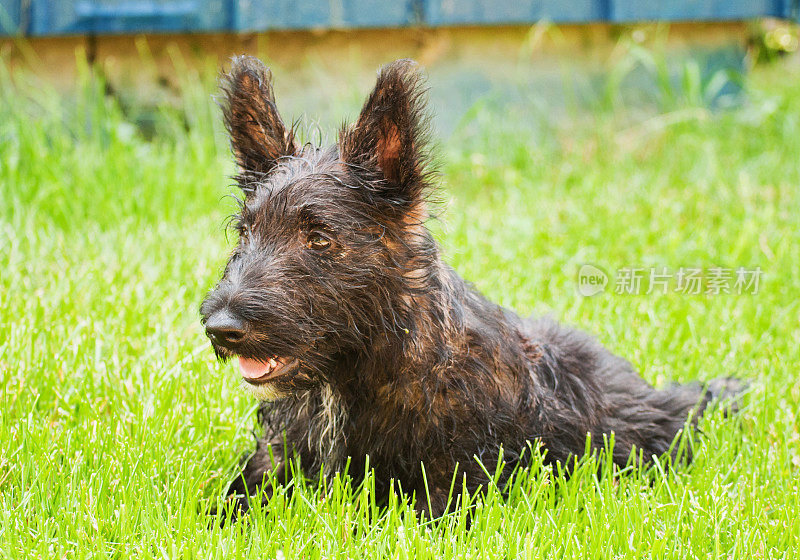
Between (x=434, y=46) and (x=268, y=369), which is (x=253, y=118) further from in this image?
(x=434, y=46)

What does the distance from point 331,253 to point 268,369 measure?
15.6 inches

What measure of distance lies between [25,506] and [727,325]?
3.54 meters

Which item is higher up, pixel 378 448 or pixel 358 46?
pixel 358 46

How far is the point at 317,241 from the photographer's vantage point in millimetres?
2701

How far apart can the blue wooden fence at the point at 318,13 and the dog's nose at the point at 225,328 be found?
510 cm

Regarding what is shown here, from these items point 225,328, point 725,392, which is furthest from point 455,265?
point 225,328

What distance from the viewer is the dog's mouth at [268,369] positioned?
8.56ft

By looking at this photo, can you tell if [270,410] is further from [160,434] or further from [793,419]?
[793,419]

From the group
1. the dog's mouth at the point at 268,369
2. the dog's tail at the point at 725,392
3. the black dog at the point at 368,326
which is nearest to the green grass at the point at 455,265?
the dog's tail at the point at 725,392

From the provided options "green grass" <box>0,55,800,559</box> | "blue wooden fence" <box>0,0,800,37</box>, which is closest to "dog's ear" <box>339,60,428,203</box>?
"green grass" <box>0,55,800,559</box>

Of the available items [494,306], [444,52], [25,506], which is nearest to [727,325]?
[494,306]

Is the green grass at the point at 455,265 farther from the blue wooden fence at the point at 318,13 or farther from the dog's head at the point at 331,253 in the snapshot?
the blue wooden fence at the point at 318,13

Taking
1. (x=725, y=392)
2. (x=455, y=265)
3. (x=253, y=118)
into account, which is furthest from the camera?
(x=455, y=265)

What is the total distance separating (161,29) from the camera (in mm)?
7070
